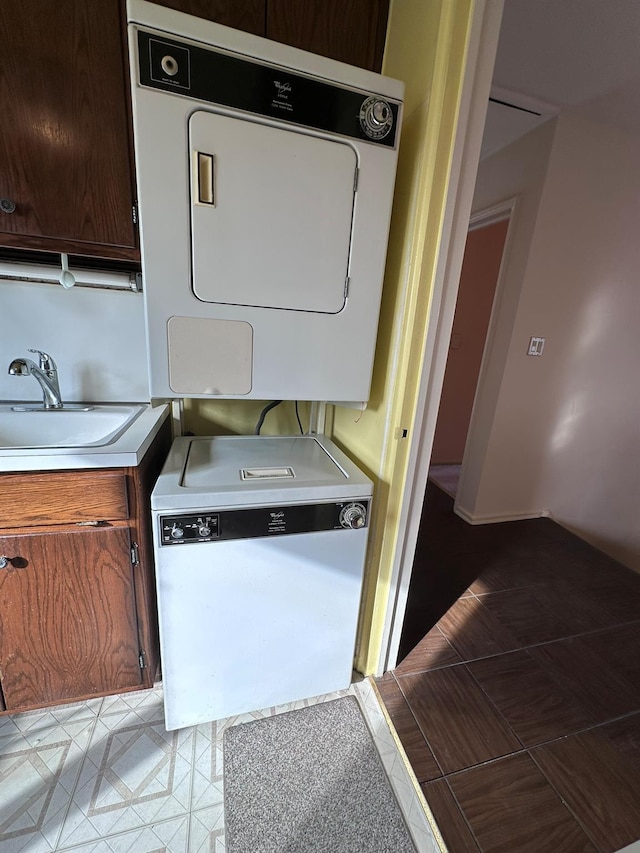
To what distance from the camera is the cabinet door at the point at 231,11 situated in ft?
3.13

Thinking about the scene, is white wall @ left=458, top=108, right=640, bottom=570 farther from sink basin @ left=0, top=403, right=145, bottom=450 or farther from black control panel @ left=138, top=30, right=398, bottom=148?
sink basin @ left=0, top=403, right=145, bottom=450

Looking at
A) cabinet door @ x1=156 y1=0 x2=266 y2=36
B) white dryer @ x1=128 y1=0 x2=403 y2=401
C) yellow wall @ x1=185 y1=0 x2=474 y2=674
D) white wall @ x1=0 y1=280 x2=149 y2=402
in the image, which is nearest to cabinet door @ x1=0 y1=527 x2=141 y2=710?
white dryer @ x1=128 y1=0 x2=403 y2=401

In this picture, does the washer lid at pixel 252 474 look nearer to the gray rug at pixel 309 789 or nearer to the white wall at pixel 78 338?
the white wall at pixel 78 338

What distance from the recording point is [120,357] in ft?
4.80

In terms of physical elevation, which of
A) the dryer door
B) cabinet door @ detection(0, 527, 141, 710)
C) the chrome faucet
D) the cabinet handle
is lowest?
cabinet door @ detection(0, 527, 141, 710)

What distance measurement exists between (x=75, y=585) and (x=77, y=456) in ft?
1.35

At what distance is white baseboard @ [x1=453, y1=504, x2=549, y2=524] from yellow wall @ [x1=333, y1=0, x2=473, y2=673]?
1.53 m

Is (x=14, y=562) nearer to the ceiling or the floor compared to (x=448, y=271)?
nearer to the floor

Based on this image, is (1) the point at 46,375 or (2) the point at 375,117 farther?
(1) the point at 46,375

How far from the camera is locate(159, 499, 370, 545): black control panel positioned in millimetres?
913

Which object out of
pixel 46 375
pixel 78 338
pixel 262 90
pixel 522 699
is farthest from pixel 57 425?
pixel 522 699

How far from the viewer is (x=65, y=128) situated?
1.00 metres

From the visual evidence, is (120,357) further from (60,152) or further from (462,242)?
(462,242)

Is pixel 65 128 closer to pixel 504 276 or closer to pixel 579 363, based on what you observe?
pixel 504 276
